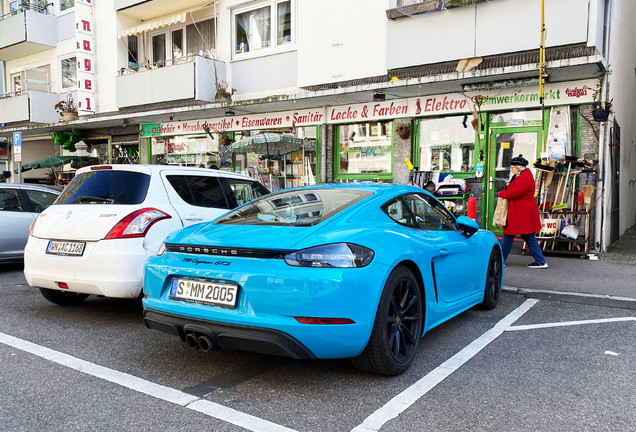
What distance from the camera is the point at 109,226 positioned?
187 inches

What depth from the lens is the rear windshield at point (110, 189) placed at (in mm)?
5035

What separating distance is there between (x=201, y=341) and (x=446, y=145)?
29.2ft

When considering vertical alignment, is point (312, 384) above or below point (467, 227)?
below

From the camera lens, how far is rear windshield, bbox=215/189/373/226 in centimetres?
382

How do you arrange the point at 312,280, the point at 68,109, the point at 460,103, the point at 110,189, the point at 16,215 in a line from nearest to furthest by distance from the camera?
the point at 312,280 < the point at 110,189 < the point at 16,215 < the point at 460,103 < the point at 68,109

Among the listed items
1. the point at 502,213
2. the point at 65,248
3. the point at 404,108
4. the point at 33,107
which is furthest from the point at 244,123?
the point at 65,248

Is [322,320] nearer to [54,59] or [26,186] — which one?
[26,186]

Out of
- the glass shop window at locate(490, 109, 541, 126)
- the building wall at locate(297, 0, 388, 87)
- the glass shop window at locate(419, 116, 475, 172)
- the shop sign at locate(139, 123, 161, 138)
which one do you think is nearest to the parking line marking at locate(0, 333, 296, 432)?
the glass shop window at locate(419, 116, 475, 172)

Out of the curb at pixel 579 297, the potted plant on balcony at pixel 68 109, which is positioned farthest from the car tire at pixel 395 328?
the potted plant on balcony at pixel 68 109

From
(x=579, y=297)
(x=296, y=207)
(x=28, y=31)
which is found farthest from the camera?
(x=28, y=31)

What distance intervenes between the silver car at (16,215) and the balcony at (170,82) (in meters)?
6.62

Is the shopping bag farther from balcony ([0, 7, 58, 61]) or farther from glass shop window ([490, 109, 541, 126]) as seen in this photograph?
balcony ([0, 7, 58, 61])

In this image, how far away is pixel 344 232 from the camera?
11.3ft

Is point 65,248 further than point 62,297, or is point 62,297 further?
point 62,297
